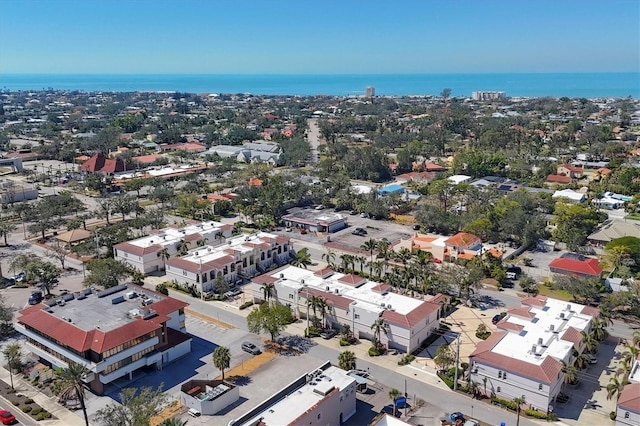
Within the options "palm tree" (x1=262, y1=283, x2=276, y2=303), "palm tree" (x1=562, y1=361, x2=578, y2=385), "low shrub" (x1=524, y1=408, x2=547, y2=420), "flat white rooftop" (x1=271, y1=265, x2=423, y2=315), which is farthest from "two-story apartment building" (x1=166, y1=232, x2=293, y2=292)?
"palm tree" (x1=562, y1=361, x2=578, y2=385)

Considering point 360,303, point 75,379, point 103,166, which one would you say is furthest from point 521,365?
point 103,166

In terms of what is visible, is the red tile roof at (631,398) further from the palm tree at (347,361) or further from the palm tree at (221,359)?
the palm tree at (221,359)

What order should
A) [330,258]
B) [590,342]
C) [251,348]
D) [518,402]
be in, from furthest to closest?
1. [330,258]
2. [251,348]
3. [590,342]
4. [518,402]

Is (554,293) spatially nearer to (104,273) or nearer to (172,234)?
(172,234)

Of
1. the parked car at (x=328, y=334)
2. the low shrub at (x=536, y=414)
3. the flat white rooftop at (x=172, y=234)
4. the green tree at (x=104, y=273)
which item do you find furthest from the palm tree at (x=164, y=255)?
the low shrub at (x=536, y=414)

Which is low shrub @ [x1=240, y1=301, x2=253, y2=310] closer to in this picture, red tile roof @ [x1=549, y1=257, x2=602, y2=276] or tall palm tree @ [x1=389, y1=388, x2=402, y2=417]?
tall palm tree @ [x1=389, y1=388, x2=402, y2=417]

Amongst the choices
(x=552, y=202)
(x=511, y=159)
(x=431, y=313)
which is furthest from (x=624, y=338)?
(x=511, y=159)

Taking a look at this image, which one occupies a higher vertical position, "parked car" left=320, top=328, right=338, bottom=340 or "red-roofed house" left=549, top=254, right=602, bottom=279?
"red-roofed house" left=549, top=254, right=602, bottom=279
